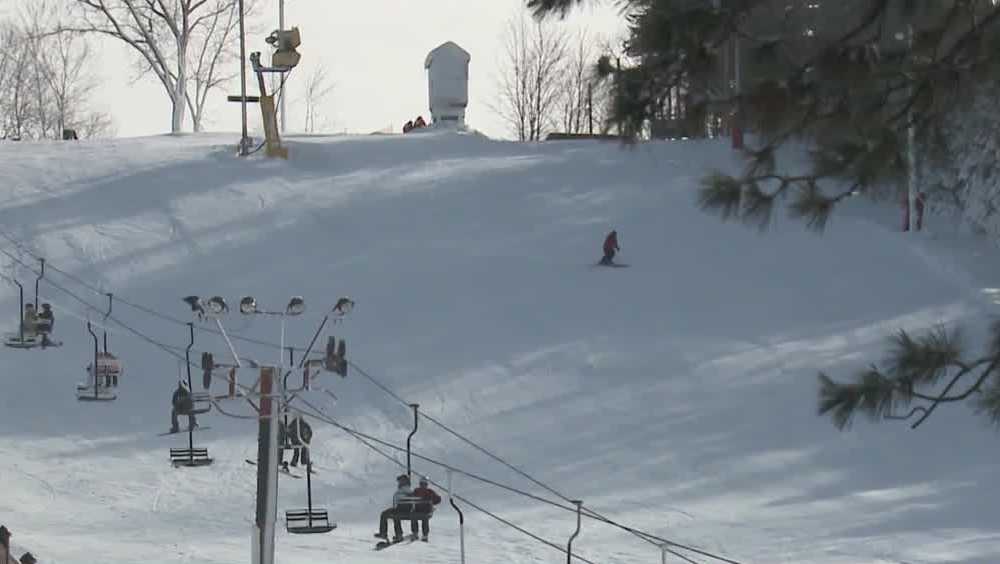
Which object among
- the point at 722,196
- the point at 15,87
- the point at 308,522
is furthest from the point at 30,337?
the point at 15,87

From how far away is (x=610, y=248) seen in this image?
33125 millimetres

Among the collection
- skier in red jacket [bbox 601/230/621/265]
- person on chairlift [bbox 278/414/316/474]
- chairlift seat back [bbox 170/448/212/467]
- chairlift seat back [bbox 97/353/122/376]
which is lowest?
chairlift seat back [bbox 170/448/212/467]

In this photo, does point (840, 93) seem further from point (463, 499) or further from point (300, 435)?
point (463, 499)

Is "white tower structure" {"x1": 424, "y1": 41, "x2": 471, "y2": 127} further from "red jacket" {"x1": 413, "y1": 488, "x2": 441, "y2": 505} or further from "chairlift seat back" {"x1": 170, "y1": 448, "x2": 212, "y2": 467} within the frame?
"red jacket" {"x1": 413, "y1": 488, "x2": 441, "y2": 505}

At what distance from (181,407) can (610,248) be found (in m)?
13.3

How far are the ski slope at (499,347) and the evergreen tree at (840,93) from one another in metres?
11.4

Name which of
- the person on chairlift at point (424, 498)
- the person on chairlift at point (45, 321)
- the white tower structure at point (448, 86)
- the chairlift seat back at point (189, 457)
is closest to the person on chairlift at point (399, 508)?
the person on chairlift at point (424, 498)

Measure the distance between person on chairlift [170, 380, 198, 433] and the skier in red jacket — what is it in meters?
9.70

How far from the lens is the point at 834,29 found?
9.42 m

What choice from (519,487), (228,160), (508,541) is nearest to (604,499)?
(519,487)

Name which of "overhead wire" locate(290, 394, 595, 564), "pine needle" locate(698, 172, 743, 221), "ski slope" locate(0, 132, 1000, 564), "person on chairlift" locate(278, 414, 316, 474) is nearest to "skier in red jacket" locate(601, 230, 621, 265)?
"ski slope" locate(0, 132, 1000, 564)

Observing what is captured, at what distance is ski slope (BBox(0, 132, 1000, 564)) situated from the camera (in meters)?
22.5

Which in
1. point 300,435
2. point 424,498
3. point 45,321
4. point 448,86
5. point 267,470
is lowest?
point 424,498

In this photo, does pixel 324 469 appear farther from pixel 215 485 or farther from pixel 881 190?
pixel 881 190
